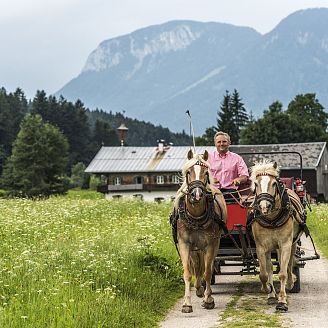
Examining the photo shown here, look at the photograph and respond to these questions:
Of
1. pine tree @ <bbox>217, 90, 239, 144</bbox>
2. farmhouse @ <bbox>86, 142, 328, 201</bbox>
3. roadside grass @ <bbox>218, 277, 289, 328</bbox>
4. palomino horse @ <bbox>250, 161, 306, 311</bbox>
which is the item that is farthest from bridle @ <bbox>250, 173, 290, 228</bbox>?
pine tree @ <bbox>217, 90, 239, 144</bbox>

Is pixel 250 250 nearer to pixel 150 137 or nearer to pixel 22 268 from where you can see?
pixel 22 268

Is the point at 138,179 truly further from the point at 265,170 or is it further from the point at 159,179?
the point at 265,170

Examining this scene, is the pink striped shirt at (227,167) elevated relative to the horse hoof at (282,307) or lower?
elevated

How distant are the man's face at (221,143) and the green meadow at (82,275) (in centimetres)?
227

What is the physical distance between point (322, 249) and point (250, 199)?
924 cm

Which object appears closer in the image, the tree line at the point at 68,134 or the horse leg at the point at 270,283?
the horse leg at the point at 270,283

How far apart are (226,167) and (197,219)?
2.01 m

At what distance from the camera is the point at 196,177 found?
33.5 feet

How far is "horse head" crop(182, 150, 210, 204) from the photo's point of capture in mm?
9992

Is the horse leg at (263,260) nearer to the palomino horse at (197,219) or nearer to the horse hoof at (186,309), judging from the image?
the palomino horse at (197,219)

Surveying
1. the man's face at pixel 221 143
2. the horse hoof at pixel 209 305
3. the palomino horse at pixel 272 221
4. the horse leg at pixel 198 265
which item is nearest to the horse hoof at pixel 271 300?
the palomino horse at pixel 272 221

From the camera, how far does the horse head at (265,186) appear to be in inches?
397

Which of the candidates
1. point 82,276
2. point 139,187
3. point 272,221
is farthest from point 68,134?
point 82,276

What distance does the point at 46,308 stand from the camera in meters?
7.96
